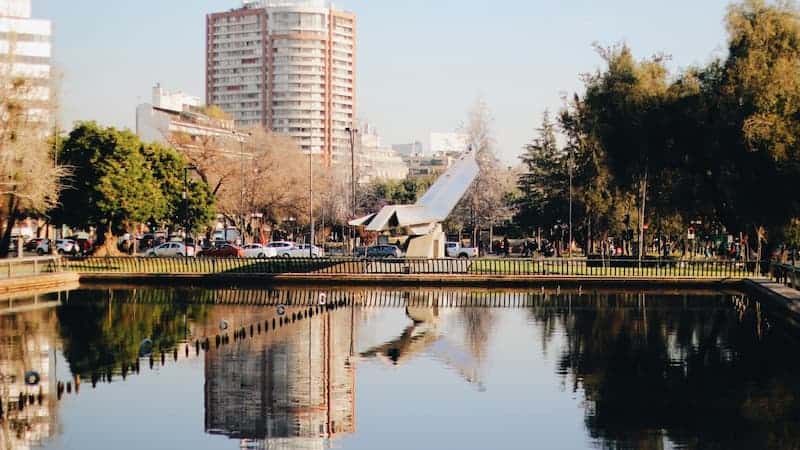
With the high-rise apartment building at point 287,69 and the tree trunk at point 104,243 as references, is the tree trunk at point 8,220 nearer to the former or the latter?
the tree trunk at point 104,243

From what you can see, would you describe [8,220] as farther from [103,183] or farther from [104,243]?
[104,243]

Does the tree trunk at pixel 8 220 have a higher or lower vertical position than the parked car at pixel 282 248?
higher

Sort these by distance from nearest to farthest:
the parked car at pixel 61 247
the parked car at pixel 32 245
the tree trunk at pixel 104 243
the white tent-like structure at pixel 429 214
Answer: the white tent-like structure at pixel 429 214 → the tree trunk at pixel 104 243 → the parked car at pixel 61 247 → the parked car at pixel 32 245

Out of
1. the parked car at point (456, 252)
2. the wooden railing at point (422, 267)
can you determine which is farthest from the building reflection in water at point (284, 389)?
the parked car at point (456, 252)

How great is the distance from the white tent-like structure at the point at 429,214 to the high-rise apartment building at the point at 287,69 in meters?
130

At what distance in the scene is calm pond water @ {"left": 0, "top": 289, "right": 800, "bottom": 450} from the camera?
1847 centimetres

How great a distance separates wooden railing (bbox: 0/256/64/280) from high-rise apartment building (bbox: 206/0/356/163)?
133m

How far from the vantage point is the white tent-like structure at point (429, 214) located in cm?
5084

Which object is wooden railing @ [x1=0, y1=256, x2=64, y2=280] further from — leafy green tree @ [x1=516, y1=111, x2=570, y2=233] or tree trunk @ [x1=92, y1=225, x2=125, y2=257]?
leafy green tree @ [x1=516, y1=111, x2=570, y2=233]

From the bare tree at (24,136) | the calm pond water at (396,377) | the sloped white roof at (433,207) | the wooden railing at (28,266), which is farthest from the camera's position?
the sloped white roof at (433,207)

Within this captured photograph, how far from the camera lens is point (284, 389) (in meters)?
22.1

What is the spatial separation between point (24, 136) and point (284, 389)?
102ft

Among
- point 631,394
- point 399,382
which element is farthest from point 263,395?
point 631,394

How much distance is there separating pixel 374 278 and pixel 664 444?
33.8 meters
